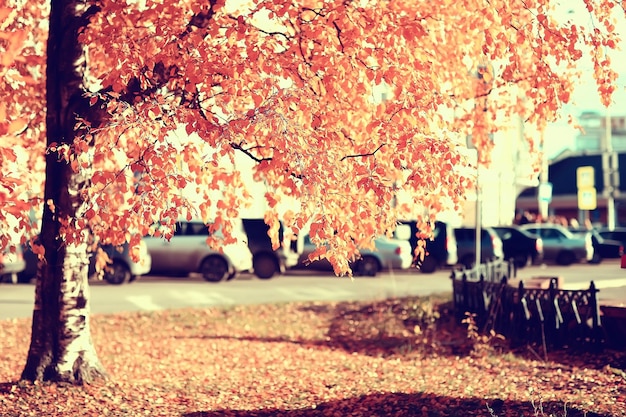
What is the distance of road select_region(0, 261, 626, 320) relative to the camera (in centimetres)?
1603

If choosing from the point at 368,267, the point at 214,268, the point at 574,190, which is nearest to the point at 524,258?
the point at 368,267

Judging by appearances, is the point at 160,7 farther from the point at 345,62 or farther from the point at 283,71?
the point at 345,62

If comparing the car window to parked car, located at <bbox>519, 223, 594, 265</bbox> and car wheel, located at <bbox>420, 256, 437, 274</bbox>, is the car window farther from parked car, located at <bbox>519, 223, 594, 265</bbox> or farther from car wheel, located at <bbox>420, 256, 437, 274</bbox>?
car wheel, located at <bbox>420, 256, 437, 274</bbox>

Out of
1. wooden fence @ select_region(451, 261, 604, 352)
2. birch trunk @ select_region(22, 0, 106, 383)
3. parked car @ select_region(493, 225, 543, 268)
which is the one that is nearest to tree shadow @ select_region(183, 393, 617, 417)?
birch trunk @ select_region(22, 0, 106, 383)

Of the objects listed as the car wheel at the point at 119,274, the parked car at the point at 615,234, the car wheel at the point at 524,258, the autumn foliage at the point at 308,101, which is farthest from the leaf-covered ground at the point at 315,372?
the parked car at the point at 615,234

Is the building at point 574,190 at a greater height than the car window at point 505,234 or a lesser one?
greater

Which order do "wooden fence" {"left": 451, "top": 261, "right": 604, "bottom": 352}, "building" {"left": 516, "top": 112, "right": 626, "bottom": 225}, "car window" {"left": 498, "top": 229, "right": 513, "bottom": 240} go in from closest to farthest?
"wooden fence" {"left": 451, "top": 261, "right": 604, "bottom": 352}
"car window" {"left": 498, "top": 229, "right": 513, "bottom": 240}
"building" {"left": 516, "top": 112, "right": 626, "bottom": 225}

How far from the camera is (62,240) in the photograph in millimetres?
8164

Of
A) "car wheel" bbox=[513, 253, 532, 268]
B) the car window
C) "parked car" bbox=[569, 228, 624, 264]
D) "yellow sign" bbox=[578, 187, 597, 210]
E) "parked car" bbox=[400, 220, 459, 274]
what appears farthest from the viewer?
"yellow sign" bbox=[578, 187, 597, 210]

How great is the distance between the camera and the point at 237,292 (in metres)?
19.0

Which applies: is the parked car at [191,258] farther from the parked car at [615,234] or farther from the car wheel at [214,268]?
the parked car at [615,234]

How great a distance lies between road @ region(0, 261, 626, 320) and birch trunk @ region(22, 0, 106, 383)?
6.87 m

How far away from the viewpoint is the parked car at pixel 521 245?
→ 1115 inches

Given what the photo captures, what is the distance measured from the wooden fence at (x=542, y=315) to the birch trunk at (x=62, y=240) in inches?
199
